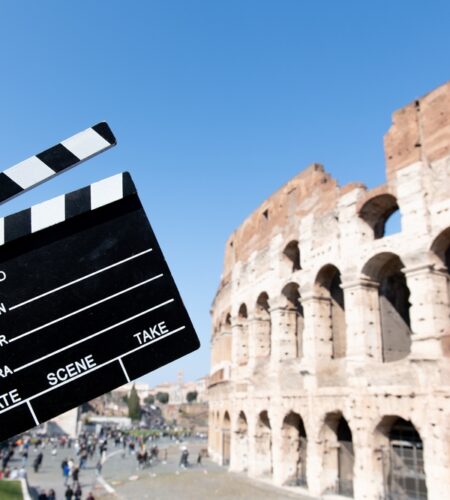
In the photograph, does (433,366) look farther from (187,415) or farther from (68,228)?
(187,415)

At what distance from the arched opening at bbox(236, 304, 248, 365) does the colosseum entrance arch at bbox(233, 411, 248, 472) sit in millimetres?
2631

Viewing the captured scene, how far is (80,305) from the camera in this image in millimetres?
2238

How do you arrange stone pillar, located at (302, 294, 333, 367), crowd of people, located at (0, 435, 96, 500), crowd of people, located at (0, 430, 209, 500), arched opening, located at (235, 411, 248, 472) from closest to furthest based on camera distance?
crowd of people, located at (0, 435, 96, 500) → stone pillar, located at (302, 294, 333, 367) → crowd of people, located at (0, 430, 209, 500) → arched opening, located at (235, 411, 248, 472)

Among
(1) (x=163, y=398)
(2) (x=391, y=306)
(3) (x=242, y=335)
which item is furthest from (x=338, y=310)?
(1) (x=163, y=398)

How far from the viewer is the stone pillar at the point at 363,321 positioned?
15.2 metres

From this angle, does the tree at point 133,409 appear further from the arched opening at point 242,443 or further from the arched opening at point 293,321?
the arched opening at point 293,321

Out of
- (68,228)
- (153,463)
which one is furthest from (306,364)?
(68,228)

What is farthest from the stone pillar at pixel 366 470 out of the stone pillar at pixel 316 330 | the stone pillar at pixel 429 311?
the stone pillar at pixel 429 311

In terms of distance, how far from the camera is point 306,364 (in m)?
17.3

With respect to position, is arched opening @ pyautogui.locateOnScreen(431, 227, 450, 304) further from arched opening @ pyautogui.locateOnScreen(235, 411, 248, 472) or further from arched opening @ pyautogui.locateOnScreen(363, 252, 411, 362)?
arched opening @ pyautogui.locateOnScreen(235, 411, 248, 472)

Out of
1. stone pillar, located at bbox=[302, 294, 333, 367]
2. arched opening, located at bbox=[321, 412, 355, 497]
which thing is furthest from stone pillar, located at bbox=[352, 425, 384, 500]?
stone pillar, located at bbox=[302, 294, 333, 367]

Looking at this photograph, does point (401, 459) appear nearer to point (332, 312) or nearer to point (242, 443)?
point (332, 312)

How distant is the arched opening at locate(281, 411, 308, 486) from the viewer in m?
18.1

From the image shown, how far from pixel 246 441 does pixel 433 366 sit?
12.0 meters
